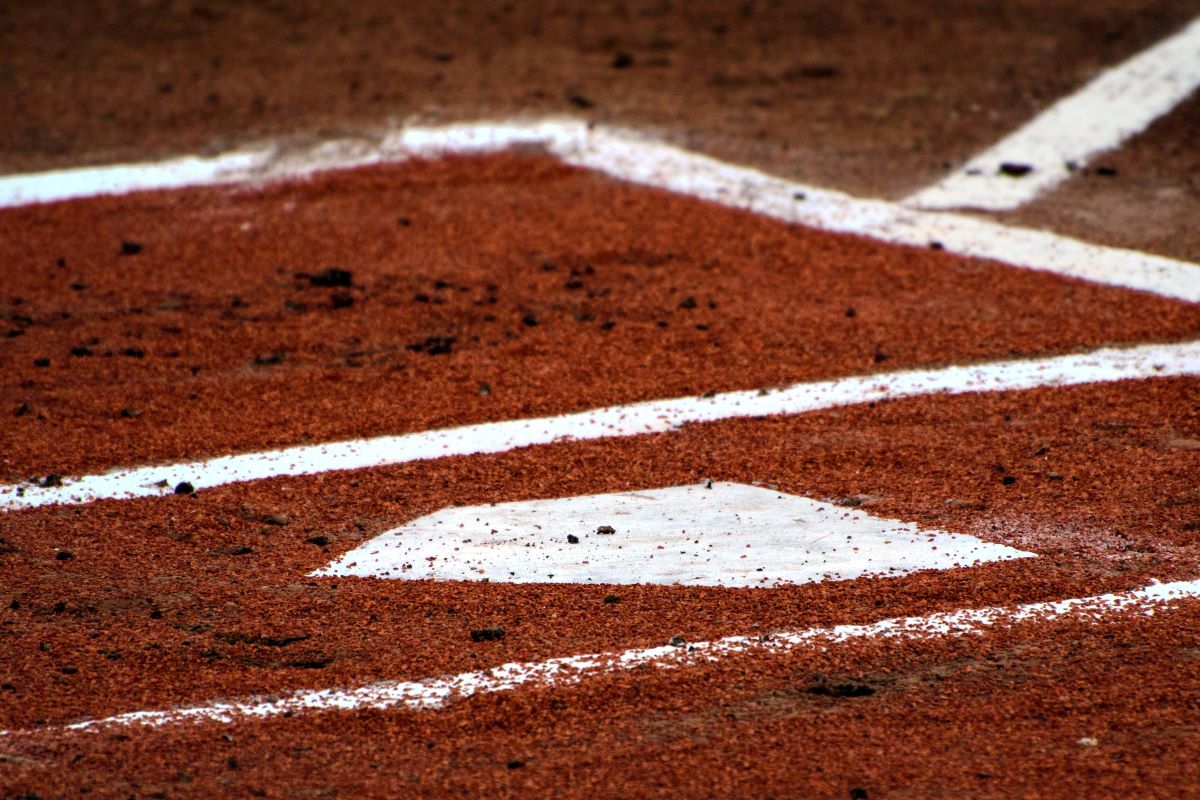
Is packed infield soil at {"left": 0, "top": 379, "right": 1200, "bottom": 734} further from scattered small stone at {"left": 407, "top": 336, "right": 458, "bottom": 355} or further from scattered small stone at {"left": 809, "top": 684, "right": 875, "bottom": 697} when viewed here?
scattered small stone at {"left": 407, "top": 336, "right": 458, "bottom": 355}

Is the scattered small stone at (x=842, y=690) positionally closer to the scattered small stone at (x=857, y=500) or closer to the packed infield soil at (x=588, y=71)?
the scattered small stone at (x=857, y=500)

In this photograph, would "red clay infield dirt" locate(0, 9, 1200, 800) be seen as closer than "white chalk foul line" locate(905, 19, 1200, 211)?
Yes

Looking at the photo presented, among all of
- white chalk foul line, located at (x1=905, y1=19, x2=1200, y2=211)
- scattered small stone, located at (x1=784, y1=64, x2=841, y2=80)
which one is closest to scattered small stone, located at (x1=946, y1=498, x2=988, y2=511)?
white chalk foul line, located at (x1=905, y1=19, x2=1200, y2=211)

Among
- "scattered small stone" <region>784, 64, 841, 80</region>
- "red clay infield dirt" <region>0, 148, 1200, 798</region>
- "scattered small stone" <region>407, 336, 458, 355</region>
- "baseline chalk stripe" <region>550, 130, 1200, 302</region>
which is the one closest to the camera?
"red clay infield dirt" <region>0, 148, 1200, 798</region>

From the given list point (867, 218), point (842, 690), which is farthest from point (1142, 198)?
point (842, 690)

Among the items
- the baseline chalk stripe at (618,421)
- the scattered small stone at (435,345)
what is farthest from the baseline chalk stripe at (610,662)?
the scattered small stone at (435,345)

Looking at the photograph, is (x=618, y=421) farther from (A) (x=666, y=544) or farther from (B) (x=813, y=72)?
(B) (x=813, y=72)
